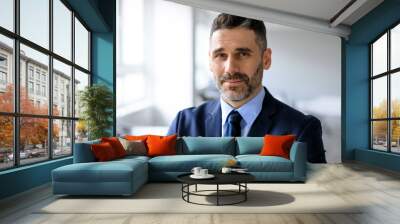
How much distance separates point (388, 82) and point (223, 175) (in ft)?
17.3

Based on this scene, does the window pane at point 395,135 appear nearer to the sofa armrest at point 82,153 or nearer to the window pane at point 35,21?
the sofa armrest at point 82,153

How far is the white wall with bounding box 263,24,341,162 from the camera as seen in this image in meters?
8.09

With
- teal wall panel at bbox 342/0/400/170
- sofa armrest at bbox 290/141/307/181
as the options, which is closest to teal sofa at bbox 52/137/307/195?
sofa armrest at bbox 290/141/307/181

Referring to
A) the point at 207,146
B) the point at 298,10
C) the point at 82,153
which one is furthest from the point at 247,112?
the point at 82,153

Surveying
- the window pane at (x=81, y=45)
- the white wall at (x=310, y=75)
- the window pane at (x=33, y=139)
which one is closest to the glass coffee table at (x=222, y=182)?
the window pane at (x=33, y=139)

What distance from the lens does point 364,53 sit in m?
9.03

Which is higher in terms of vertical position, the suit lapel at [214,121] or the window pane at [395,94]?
the window pane at [395,94]

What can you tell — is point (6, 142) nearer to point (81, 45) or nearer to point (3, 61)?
point (3, 61)

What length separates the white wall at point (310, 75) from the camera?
26.6 ft

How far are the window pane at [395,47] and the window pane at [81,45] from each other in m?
6.41

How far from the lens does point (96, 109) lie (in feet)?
25.1

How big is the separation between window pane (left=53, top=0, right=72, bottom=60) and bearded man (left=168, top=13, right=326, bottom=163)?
2.57m

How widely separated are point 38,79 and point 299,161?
4.12 meters

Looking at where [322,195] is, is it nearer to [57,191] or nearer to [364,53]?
[57,191]
